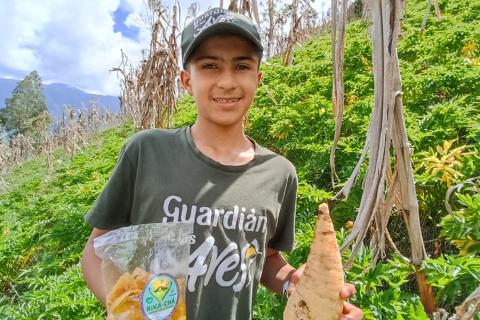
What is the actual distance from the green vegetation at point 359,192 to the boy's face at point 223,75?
84cm

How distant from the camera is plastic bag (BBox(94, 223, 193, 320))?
2.66ft

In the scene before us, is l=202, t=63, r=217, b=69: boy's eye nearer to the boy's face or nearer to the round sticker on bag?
the boy's face

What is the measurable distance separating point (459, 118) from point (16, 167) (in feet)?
72.5

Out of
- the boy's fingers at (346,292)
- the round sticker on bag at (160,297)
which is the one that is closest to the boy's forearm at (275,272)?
the boy's fingers at (346,292)

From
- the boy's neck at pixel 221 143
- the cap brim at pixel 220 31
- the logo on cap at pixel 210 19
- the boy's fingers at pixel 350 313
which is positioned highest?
the logo on cap at pixel 210 19

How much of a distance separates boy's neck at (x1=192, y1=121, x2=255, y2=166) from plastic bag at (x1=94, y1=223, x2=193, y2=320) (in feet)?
1.77

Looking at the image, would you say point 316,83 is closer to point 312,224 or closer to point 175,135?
point 312,224

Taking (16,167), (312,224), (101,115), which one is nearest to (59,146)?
(16,167)

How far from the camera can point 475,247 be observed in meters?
1.81

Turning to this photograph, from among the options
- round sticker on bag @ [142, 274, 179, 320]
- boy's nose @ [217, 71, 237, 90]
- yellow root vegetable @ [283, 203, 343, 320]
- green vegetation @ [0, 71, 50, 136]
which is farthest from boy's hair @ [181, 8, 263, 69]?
green vegetation @ [0, 71, 50, 136]

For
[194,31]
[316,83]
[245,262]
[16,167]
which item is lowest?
[16,167]

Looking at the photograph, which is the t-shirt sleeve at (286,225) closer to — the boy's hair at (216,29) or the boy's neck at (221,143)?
the boy's neck at (221,143)

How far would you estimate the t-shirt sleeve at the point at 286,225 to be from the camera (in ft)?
4.86

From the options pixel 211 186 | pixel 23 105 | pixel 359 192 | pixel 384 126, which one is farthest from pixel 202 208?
pixel 23 105
